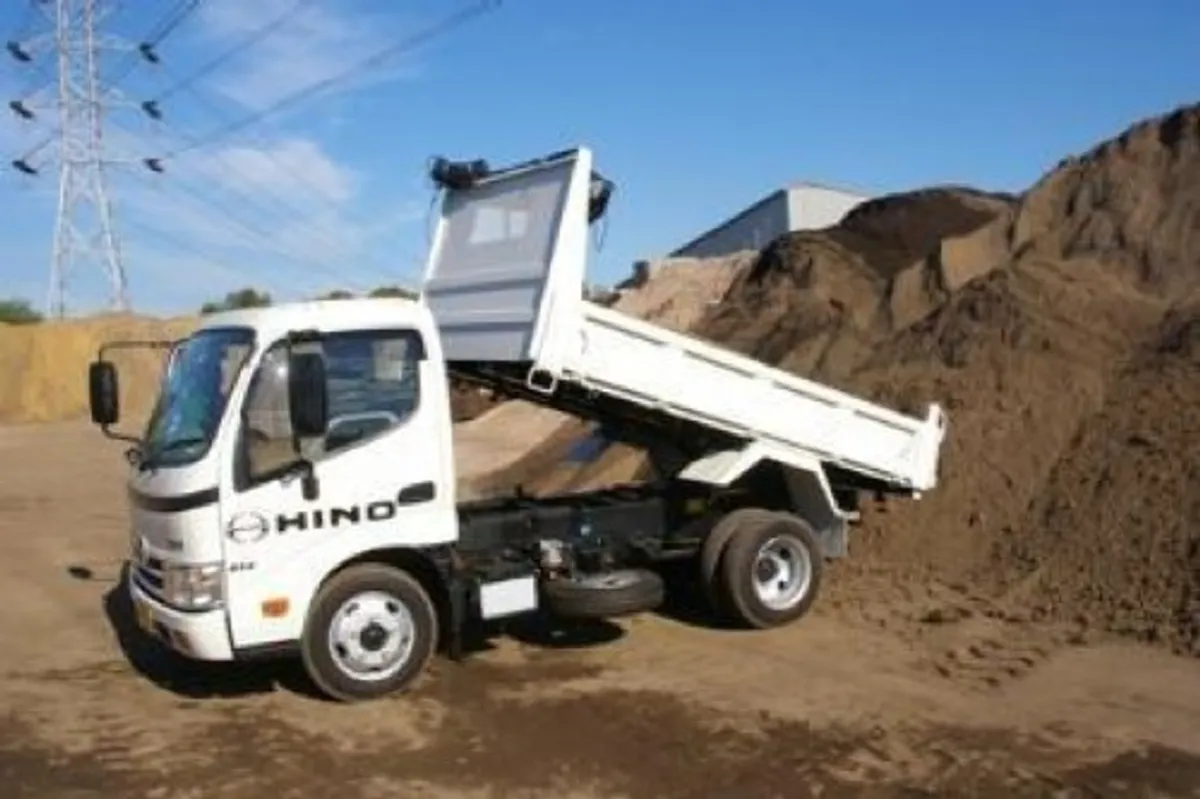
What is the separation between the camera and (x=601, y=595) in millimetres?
9867

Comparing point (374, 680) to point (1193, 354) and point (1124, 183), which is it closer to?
point (1193, 354)

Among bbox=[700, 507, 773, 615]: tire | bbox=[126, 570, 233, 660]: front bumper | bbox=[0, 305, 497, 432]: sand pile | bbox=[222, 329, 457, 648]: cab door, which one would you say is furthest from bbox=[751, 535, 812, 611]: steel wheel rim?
bbox=[0, 305, 497, 432]: sand pile

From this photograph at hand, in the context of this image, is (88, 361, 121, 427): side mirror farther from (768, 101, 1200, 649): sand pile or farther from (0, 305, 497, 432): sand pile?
(0, 305, 497, 432): sand pile

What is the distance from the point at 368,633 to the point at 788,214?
107 feet

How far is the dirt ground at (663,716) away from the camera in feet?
24.3

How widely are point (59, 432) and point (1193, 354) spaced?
110 ft

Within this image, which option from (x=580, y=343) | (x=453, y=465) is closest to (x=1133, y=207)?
(x=580, y=343)

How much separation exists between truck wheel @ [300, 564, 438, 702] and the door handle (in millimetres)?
456

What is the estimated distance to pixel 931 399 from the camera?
49.4ft

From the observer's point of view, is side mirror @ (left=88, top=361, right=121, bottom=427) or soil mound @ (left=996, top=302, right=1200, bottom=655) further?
soil mound @ (left=996, top=302, right=1200, bottom=655)

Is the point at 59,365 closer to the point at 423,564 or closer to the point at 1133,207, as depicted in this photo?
the point at 1133,207

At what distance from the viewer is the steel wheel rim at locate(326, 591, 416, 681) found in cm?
886

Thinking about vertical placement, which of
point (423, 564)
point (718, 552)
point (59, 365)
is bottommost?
point (718, 552)

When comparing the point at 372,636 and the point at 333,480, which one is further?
the point at 372,636
